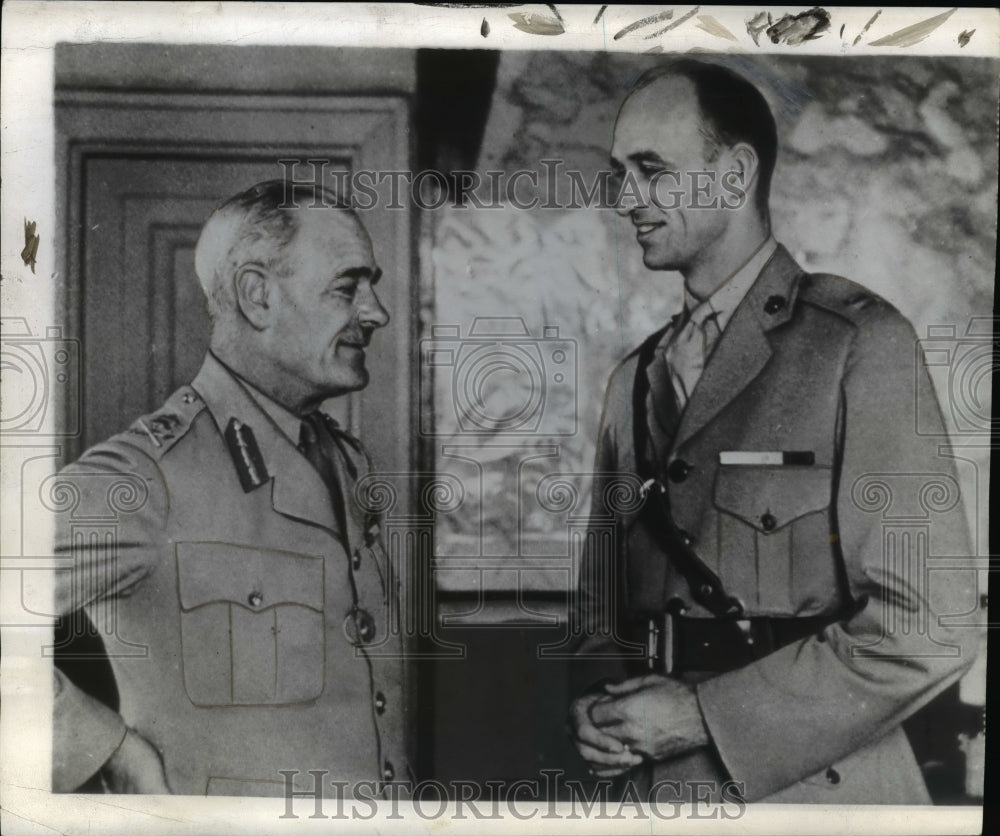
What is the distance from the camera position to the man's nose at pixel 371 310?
2.70m

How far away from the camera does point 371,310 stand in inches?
106

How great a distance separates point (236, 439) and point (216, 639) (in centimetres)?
54

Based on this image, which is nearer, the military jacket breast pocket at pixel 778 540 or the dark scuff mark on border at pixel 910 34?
the military jacket breast pocket at pixel 778 540

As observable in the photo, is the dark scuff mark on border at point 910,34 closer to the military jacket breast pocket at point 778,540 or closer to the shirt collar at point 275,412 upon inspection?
the military jacket breast pocket at point 778,540

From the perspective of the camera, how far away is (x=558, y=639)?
270cm

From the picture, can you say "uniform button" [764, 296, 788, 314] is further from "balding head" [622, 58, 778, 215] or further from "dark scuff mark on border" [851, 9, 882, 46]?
"dark scuff mark on border" [851, 9, 882, 46]

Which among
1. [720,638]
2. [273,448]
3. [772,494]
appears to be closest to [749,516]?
[772,494]

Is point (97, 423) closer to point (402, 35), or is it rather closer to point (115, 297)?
point (115, 297)

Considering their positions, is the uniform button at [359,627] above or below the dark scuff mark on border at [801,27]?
below

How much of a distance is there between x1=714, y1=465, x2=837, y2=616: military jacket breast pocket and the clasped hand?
33 cm

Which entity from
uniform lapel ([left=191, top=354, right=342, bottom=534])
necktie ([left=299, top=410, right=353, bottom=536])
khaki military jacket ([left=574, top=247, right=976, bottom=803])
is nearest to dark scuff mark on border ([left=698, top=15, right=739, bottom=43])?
khaki military jacket ([left=574, top=247, right=976, bottom=803])

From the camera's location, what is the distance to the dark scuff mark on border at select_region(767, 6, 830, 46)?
A: 108 inches

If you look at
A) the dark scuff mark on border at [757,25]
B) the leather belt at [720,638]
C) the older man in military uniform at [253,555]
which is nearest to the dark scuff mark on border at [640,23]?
the dark scuff mark on border at [757,25]

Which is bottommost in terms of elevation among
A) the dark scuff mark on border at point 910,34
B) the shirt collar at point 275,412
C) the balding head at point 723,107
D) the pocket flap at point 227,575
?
the pocket flap at point 227,575
